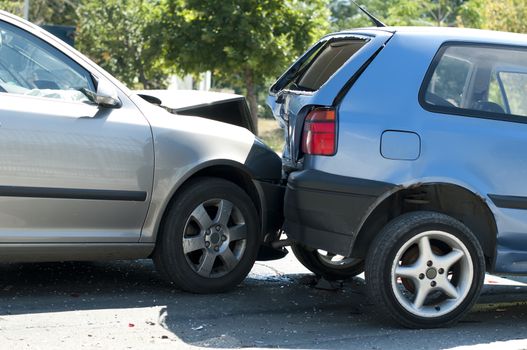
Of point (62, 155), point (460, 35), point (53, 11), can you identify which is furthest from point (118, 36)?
point (460, 35)

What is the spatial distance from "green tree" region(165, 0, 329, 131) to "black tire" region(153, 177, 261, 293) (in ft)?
38.3

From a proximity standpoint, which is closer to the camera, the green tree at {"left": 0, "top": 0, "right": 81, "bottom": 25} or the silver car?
the silver car

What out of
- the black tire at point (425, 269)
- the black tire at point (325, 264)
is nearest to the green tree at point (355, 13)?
the black tire at point (325, 264)

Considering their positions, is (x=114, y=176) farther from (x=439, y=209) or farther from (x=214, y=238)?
(x=439, y=209)

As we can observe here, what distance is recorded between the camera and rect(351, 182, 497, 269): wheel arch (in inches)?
231

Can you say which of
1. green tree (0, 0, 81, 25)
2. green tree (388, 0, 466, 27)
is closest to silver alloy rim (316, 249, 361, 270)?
green tree (388, 0, 466, 27)

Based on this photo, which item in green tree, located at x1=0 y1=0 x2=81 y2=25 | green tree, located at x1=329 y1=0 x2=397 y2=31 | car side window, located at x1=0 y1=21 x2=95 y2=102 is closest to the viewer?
car side window, located at x1=0 y1=21 x2=95 y2=102

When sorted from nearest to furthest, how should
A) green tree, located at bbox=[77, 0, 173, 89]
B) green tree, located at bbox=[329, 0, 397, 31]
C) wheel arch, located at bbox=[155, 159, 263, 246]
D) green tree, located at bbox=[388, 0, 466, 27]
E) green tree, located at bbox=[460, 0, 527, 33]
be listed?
1. wheel arch, located at bbox=[155, 159, 263, 246]
2. green tree, located at bbox=[460, 0, 527, 33]
3. green tree, located at bbox=[77, 0, 173, 89]
4. green tree, located at bbox=[388, 0, 466, 27]
5. green tree, located at bbox=[329, 0, 397, 31]

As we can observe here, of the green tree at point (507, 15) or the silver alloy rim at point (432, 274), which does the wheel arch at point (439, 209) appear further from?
the green tree at point (507, 15)

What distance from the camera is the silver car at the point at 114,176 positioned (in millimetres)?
5883

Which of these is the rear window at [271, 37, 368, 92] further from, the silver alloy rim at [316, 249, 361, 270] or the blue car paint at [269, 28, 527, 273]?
the silver alloy rim at [316, 249, 361, 270]

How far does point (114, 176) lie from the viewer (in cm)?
610

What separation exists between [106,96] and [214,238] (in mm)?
1179

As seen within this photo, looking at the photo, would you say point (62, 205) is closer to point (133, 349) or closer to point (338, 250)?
point (133, 349)
